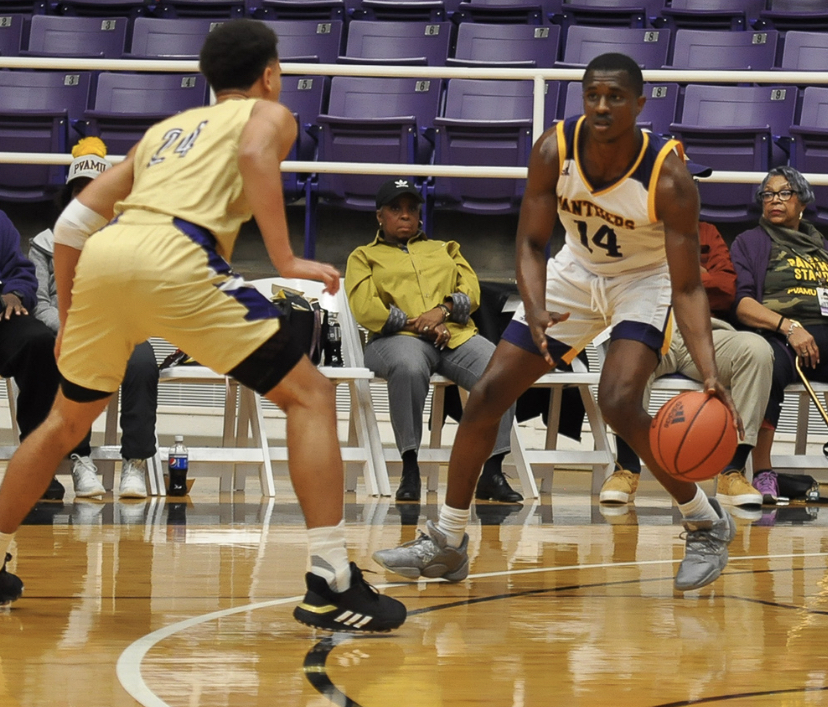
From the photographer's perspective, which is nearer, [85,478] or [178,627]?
[178,627]

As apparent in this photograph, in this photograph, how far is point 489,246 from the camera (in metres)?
8.02

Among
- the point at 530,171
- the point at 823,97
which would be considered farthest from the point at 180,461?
the point at 823,97

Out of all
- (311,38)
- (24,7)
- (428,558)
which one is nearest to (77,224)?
(428,558)

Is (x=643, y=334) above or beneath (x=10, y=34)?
beneath

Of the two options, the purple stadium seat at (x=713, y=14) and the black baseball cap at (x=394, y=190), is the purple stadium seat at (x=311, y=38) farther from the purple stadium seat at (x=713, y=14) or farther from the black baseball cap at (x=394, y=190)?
the black baseball cap at (x=394, y=190)

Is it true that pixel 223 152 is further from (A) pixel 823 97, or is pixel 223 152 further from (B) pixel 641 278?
(A) pixel 823 97

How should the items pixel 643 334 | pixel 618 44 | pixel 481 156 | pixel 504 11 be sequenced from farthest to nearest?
1. pixel 504 11
2. pixel 618 44
3. pixel 481 156
4. pixel 643 334

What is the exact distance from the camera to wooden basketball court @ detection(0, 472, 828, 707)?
7.52ft

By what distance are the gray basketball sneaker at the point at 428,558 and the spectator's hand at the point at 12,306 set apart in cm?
261

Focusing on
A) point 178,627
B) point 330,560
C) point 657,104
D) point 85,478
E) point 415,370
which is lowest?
point 85,478

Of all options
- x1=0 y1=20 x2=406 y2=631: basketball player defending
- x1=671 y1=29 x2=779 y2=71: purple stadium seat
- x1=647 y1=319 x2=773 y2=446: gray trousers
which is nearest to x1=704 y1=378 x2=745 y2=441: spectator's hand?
x1=0 y1=20 x2=406 y2=631: basketball player defending

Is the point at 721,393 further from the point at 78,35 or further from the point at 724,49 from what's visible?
the point at 78,35

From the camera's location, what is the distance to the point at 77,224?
2908 millimetres

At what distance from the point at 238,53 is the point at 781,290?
154 inches
